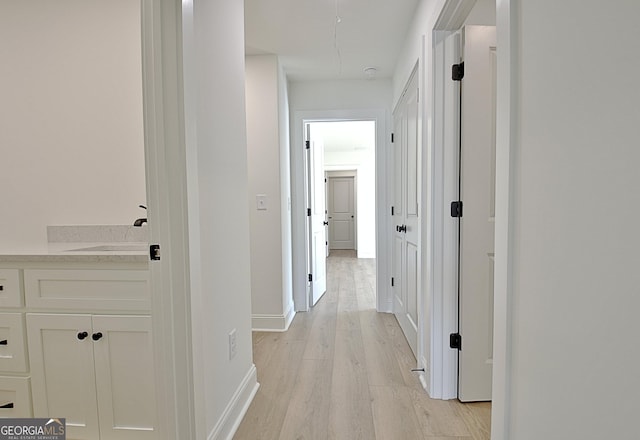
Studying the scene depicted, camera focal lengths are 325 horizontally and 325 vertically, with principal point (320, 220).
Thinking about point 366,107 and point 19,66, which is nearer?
point 19,66

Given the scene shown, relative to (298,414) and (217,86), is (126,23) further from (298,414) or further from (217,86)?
(298,414)

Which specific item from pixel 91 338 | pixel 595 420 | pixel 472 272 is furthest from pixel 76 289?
pixel 472 272

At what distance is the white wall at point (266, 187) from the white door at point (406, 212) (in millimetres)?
1035

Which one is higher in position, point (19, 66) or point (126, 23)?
point (126, 23)

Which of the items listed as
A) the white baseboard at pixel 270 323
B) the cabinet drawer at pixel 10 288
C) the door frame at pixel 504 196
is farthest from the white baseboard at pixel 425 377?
the cabinet drawer at pixel 10 288

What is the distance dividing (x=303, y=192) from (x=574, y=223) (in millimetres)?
2713

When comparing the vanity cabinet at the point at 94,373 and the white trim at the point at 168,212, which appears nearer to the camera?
the white trim at the point at 168,212

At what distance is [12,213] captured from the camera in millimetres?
1933

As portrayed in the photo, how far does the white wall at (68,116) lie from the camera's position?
1885mm

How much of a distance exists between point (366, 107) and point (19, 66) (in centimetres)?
259

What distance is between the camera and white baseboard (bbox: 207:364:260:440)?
54.0 inches

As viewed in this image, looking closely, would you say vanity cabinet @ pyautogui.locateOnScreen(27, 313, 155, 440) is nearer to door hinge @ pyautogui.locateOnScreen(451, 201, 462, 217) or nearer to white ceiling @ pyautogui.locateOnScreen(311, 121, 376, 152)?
door hinge @ pyautogui.locateOnScreen(451, 201, 462, 217)

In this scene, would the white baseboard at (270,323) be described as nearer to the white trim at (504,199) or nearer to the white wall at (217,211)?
the white wall at (217,211)

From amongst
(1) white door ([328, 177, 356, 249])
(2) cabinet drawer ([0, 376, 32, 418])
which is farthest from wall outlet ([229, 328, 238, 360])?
(1) white door ([328, 177, 356, 249])
